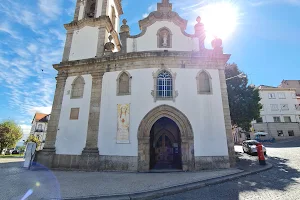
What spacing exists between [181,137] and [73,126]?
727 centimetres

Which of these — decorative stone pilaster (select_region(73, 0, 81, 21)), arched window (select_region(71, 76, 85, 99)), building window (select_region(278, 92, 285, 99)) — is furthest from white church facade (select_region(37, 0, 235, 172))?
building window (select_region(278, 92, 285, 99))

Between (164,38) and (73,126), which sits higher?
(164,38)

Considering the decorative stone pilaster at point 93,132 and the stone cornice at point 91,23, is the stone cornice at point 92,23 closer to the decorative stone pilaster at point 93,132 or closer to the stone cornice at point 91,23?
the stone cornice at point 91,23

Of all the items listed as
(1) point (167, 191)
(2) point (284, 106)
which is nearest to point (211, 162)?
(1) point (167, 191)

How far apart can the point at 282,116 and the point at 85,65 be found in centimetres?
4015

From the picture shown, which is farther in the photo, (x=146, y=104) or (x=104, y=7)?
(x=104, y=7)

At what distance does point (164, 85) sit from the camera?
417 inches

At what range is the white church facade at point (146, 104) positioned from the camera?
9.57 m

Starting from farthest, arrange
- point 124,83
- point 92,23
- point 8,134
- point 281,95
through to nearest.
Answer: point 281,95 → point 8,134 → point 92,23 → point 124,83

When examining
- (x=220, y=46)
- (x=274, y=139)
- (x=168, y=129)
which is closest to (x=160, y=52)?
(x=220, y=46)

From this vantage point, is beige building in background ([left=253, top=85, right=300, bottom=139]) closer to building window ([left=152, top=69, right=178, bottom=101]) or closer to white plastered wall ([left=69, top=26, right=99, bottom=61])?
building window ([left=152, top=69, right=178, bottom=101])

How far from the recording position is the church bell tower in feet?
41.7

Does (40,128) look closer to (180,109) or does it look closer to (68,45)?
(68,45)

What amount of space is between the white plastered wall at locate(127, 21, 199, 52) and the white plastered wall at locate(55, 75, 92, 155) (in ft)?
14.5
